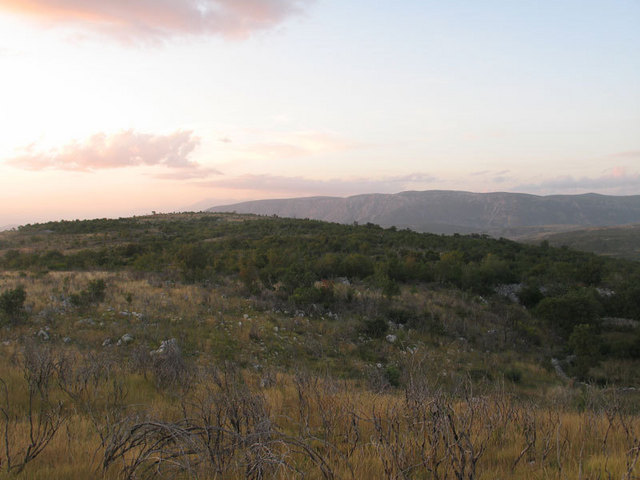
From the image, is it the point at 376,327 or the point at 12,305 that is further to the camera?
the point at 376,327

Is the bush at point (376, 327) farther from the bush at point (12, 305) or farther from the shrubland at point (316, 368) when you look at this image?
the bush at point (12, 305)

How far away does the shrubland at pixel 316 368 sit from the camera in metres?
2.84

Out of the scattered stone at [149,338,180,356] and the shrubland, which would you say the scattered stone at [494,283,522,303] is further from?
the scattered stone at [149,338,180,356]

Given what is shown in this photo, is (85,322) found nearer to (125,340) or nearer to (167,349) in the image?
(125,340)

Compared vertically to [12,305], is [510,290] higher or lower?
lower

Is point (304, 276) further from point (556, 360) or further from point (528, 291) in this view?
point (528, 291)

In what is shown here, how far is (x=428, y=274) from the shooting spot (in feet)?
66.9

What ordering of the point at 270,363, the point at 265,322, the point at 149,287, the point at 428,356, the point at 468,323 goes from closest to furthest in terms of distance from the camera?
the point at 270,363 < the point at 428,356 < the point at 265,322 < the point at 468,323 < the point at 149,287

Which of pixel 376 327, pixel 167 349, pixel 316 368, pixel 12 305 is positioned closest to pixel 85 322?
pixel 12 305

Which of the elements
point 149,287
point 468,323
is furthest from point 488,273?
point 149,287

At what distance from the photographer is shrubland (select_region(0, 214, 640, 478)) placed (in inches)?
112

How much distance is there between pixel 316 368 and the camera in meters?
8.73

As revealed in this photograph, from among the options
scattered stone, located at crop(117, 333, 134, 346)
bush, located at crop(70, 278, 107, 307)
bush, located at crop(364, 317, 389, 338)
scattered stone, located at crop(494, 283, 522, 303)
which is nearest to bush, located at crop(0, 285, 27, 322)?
bush, located at crop(70, 278, 107, 307)

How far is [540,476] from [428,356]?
304 inches
